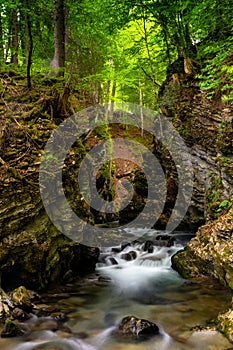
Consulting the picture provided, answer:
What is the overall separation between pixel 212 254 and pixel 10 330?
4350mm

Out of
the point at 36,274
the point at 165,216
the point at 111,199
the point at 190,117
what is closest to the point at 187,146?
the point at 190,117

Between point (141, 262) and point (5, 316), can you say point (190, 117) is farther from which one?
point (5, 316)

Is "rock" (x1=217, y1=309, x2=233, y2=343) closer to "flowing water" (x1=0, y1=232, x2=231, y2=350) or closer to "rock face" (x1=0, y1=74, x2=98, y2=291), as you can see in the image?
"flowing water" (x1=0, y1=232, x2=231, y2=350)

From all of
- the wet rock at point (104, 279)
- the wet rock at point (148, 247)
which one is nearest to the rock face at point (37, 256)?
the wet rock at point (104, 279)

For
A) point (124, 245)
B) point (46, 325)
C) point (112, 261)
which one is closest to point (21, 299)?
point (46, 325)

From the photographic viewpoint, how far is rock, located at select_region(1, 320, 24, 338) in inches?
168

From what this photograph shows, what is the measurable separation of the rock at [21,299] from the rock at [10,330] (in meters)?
0.52

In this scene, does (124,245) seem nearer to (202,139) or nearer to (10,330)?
(202,139)

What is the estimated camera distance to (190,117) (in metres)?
10.2

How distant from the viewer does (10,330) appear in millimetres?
4285

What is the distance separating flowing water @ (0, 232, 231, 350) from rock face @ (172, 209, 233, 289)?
0.28m

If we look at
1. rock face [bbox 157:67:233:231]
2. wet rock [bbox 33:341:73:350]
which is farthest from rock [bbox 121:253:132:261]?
wet rock [bbox 33:341:73:350]

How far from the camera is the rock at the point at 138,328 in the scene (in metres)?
4.47

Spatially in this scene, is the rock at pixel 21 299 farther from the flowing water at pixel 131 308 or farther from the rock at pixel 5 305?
the flowing water at pixel 131 308
